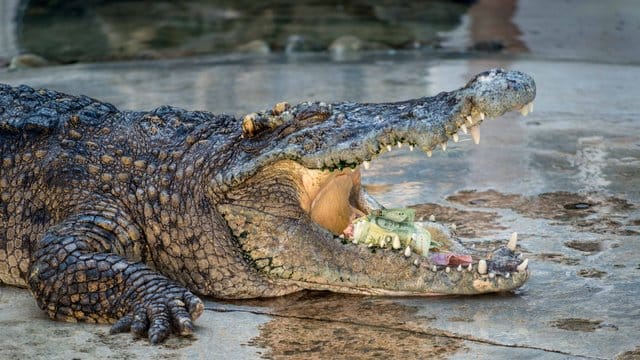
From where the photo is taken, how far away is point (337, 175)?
14.9 ft

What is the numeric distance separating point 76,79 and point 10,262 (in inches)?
198

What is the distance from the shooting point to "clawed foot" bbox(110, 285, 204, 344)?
154 inches

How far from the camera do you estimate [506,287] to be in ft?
13.9

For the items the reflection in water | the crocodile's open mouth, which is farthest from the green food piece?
the reflection in water

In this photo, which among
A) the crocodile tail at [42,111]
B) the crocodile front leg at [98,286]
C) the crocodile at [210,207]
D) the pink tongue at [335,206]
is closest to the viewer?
the crocodile front leg at [98,286]

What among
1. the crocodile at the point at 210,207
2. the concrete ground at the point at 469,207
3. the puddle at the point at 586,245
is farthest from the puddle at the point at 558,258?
the crocodile at the point at 210,207

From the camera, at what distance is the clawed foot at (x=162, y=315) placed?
391cm

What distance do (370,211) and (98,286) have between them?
1.13m

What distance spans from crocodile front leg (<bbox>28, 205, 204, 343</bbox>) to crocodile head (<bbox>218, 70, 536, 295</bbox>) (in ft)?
1.33

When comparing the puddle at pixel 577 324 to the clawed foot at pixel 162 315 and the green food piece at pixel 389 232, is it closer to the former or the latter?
the green food piece at pixel 389 232

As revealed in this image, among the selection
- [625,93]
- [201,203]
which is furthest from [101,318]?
[625,93]

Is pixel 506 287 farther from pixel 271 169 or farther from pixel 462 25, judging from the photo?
pixel 462 25

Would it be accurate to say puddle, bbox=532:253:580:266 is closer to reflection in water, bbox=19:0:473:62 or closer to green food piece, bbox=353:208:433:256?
green food piece, bbox=353:208:433:256

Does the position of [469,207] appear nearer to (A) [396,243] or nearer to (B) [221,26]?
(A) [396,243]
